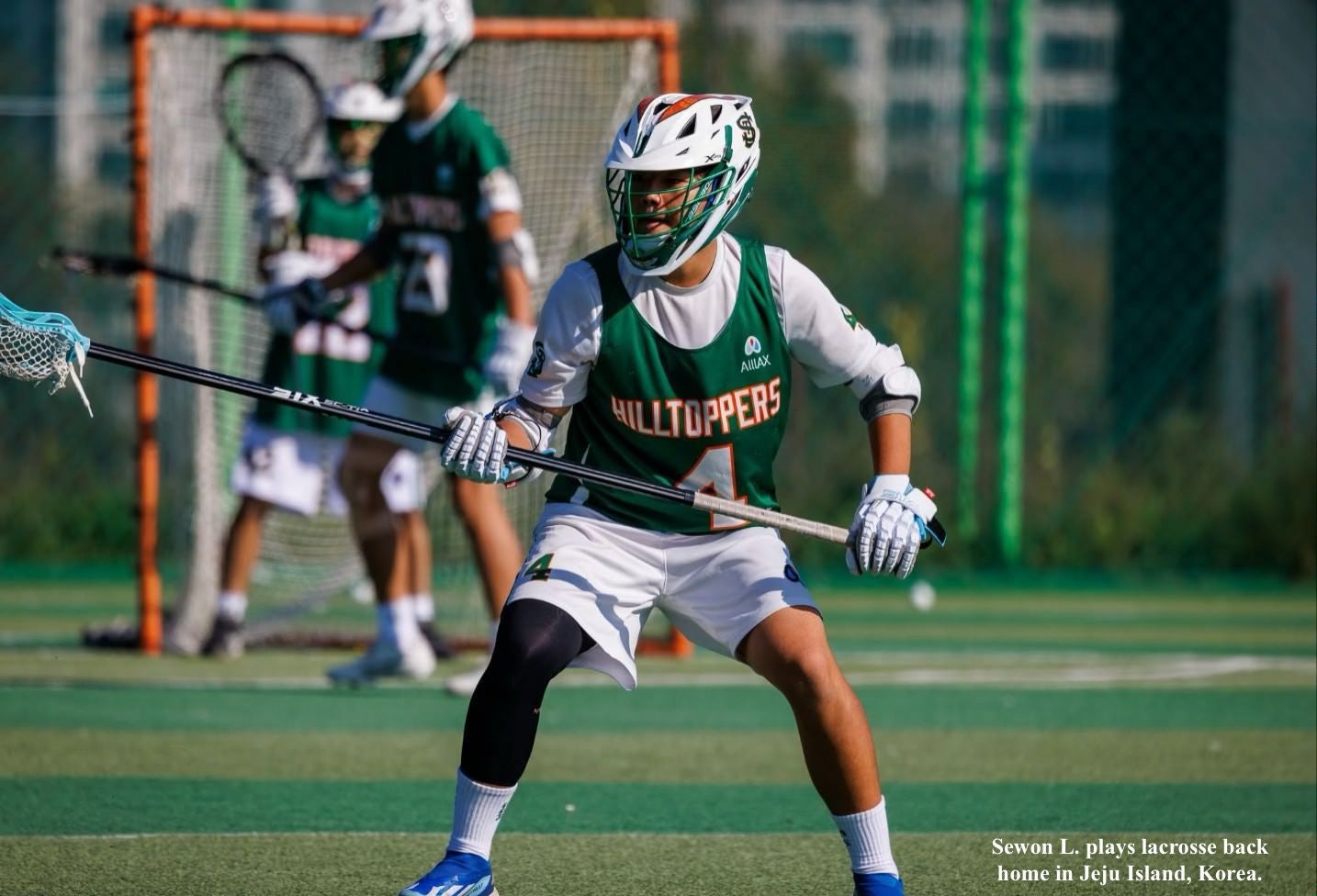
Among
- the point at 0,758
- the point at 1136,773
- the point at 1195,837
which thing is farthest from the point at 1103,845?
the point at 0,758

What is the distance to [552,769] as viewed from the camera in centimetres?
605

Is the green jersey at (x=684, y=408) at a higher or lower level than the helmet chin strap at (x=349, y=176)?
lower

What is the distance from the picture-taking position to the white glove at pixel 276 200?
28.2ft

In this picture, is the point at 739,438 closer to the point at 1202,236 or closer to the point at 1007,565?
the point at 1007,565

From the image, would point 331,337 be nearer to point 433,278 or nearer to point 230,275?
point 230,275

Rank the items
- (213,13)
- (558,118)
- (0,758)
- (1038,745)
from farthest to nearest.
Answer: (558,118) → (213,13) → (1038,745) → (0,758)

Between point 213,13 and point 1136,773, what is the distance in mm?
5122

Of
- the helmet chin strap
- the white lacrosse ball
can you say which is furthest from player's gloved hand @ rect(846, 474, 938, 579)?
the white lacrosse ball

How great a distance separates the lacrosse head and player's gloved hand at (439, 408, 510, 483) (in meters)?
0.75

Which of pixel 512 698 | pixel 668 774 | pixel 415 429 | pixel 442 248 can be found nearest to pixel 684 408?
pixel 415 429

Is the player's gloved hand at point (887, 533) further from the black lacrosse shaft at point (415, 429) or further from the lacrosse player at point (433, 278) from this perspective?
the lacrosse player at point (433, 278)

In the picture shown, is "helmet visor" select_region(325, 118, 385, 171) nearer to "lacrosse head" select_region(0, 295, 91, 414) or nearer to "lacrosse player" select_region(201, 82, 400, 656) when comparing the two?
"lacrosse player" select_region(201, 82, 400, 656)

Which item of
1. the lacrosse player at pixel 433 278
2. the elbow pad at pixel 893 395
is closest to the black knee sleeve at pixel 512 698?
the elbow pad at pixel 893 395

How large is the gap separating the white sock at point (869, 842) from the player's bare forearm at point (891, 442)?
2.44 ft
